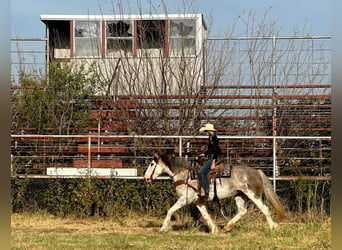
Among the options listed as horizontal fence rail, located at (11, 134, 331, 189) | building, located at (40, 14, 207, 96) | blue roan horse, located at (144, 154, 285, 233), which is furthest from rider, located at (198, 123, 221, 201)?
building, located at (40, 14, 207, 96)

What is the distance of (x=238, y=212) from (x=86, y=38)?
11903mm

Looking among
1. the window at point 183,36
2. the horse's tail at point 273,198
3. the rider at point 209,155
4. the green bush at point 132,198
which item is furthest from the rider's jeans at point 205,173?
the window at point 183,36

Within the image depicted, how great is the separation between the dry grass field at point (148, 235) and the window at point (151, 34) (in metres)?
7.03

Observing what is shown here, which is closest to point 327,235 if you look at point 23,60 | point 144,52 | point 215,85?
point 215,85

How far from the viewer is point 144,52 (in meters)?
20.0

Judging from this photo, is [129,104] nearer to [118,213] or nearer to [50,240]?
[118,213]

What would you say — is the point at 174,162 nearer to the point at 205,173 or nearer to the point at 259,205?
the point at 205,173

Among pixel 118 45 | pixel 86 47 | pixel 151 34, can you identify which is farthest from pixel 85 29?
pixel 151 34

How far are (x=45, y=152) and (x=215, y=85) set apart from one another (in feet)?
19.1

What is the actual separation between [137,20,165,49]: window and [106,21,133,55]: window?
0.45 m

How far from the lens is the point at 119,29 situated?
22.2 m

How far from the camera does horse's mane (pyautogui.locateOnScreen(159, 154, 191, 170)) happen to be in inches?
579

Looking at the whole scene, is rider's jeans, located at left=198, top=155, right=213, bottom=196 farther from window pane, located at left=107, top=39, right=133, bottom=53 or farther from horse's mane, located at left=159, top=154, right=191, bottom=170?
window pane, located at left=107, top=39, right=133, bottom=53

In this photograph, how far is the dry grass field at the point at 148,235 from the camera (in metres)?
11.3
